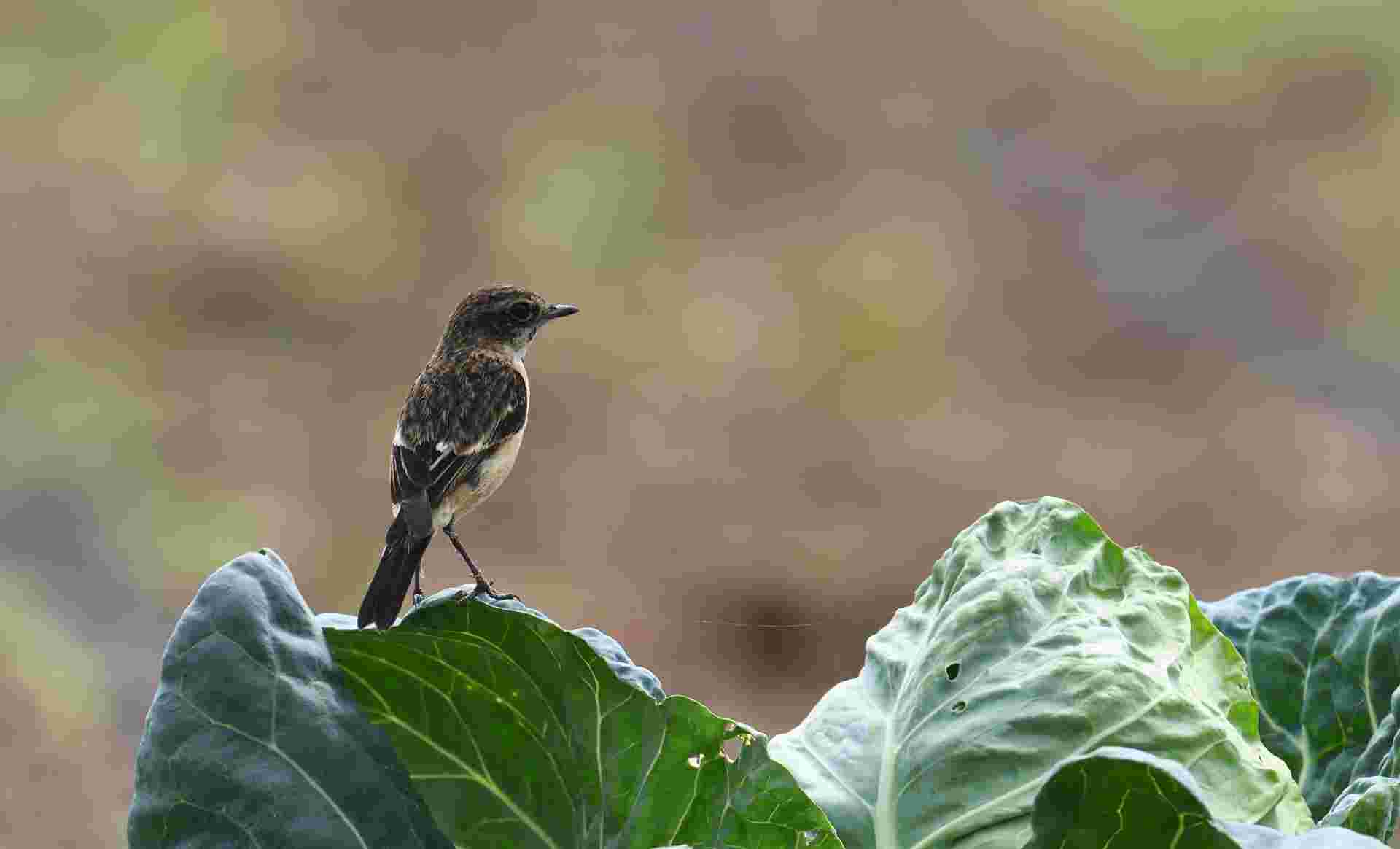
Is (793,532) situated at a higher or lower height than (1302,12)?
lower

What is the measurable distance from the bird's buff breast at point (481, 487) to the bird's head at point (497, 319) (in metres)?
0.11

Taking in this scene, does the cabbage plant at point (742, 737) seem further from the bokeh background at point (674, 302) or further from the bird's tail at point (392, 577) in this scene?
the bokeh background at point (674, 302)

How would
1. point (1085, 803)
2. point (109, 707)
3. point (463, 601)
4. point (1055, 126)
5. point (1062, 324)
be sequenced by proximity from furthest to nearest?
point (1055, 126) → point (1062, 324) → point (109, 707) → point (463, 601) → point (1085, 803)

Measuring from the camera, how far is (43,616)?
2.56 meters

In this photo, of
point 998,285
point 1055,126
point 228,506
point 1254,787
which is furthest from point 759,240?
point 1254,787

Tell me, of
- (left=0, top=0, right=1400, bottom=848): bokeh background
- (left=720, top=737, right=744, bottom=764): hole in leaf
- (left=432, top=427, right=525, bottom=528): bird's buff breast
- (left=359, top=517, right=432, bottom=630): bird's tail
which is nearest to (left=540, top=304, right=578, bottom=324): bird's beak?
(left=432, top=427, right=525, bottom=528): bird's buff breast

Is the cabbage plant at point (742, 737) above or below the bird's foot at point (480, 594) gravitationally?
below

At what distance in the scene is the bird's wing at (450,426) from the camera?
87 cm

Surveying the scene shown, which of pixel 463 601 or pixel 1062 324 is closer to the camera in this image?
pixel 463 601

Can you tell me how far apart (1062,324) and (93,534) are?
2058mm

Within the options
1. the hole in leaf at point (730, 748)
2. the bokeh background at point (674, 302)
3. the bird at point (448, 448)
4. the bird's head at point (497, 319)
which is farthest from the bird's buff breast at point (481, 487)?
the bokeh background at point (674, 302)

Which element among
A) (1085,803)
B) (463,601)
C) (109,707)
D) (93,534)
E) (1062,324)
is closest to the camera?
(1085,803)

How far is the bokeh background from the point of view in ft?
8.86

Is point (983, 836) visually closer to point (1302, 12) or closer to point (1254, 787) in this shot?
point (1254, 787)
